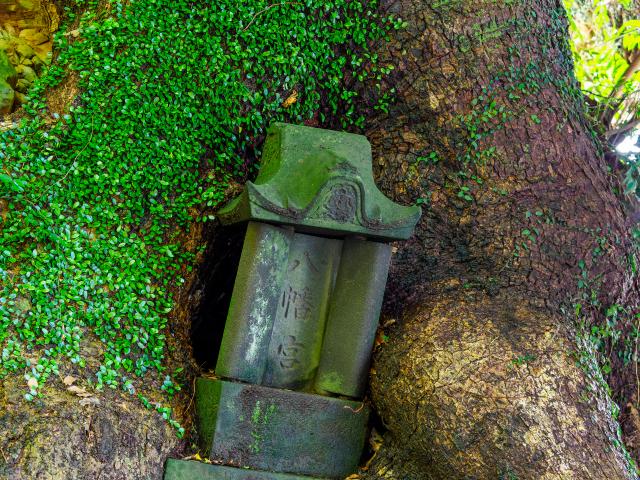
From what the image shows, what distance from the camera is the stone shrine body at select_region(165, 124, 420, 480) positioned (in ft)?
13.4

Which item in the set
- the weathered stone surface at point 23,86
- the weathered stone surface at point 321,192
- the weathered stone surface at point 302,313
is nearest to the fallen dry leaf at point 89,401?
the weathered stone surface at point 302,313

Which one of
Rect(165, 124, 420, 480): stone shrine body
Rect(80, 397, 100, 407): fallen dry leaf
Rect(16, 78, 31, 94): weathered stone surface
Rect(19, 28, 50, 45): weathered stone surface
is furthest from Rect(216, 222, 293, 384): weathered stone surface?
Rect(19, 28, 50, 45): weathered stone surface

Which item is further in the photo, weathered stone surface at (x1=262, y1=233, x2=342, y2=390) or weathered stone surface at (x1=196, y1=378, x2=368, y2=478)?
weathered stone surface at (x1=262, y1=233, x2=342, y2=390)

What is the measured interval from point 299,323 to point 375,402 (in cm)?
62

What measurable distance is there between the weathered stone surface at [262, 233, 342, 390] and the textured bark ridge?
0.41 meters

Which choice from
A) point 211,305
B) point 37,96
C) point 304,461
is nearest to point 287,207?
point 211,305

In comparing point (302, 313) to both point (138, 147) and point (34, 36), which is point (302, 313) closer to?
point (138, 147)

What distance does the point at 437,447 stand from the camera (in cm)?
396

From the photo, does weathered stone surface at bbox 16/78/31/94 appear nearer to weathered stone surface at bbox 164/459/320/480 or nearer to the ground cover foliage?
the ground cover foliage

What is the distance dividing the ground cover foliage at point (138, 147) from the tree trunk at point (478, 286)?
190 mm

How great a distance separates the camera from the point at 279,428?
4176 mm

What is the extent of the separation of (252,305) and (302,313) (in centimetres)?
37

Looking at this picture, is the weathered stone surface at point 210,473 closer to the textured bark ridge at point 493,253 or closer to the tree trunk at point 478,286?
the tree trunk at point 478,286

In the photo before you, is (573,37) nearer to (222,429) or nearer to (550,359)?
(550,359)
